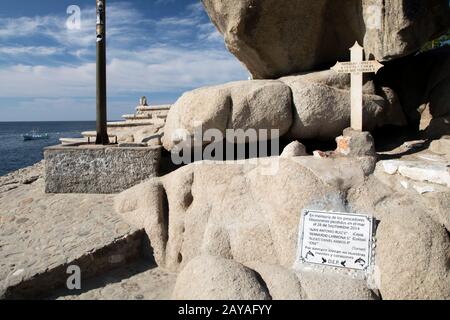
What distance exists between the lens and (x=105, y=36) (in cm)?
656

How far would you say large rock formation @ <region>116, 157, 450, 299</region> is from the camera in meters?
3.35

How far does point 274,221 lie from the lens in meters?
4.18

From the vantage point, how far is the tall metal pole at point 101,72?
21.3 ft

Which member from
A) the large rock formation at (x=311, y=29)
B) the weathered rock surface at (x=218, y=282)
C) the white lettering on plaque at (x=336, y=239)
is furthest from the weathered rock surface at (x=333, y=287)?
the large rock formation at (x=311, y=29)

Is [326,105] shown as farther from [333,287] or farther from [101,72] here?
[101,72]

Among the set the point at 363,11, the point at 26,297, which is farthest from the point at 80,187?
the point at 363,11

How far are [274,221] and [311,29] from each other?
156 inches

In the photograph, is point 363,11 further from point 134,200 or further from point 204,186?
point 134,200

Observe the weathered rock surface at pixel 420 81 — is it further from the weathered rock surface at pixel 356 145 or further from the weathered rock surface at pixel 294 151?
the weathered rock surface at pixel 294 151

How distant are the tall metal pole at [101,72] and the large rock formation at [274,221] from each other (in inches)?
65.4

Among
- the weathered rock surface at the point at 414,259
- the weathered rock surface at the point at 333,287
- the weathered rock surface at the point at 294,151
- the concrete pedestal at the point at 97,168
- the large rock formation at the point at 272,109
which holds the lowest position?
the weathered rock surface at the point at 333,287

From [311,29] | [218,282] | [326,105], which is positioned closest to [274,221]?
[218,282]

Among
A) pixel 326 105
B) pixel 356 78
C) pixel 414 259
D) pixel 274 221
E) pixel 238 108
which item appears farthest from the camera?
pixel 326 105
